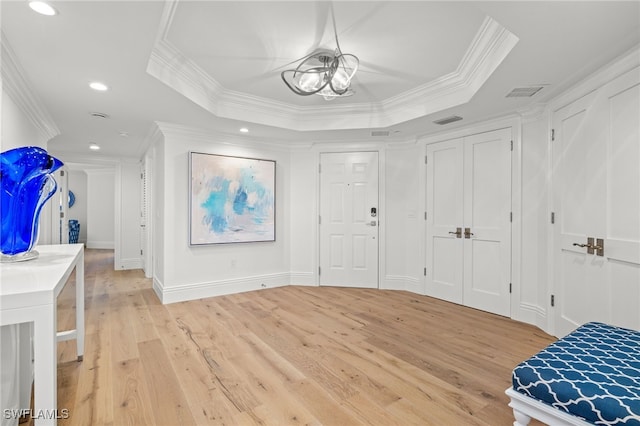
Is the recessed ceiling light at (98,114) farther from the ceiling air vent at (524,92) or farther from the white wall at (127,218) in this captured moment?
the ceiling air vent at (524,92)

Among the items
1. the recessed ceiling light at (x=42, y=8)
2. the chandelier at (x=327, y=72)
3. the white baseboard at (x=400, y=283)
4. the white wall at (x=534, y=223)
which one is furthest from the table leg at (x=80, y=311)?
the white wall at (x=534, y=223)

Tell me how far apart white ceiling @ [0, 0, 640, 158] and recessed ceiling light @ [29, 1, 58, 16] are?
3 cm

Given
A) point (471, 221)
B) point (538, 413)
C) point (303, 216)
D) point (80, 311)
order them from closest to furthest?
1. point (538, 413)
2. point (80, 311)
3. point (471, 221)
4. point (303, 216)

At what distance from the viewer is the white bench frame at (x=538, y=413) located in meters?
1.17

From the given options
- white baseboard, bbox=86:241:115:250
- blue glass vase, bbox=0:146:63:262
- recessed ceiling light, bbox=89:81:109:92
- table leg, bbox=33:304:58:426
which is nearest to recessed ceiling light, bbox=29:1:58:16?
blue glass vase, bbox=0:146:63:262

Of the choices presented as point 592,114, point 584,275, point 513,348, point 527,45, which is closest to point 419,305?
point 513,348

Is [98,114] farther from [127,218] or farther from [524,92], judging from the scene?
[524,92]

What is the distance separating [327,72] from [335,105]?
1461 millimetres

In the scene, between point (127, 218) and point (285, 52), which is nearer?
point (285, 52)

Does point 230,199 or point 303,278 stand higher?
point 230,199

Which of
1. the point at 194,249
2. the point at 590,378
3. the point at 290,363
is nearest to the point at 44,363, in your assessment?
the point at 290,363

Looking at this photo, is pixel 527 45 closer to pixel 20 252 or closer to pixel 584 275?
pixel 584 275

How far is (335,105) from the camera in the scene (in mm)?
3990

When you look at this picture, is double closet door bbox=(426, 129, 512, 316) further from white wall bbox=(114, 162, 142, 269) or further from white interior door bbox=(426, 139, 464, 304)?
white wall bbox=(114, 162, 142, 269)
